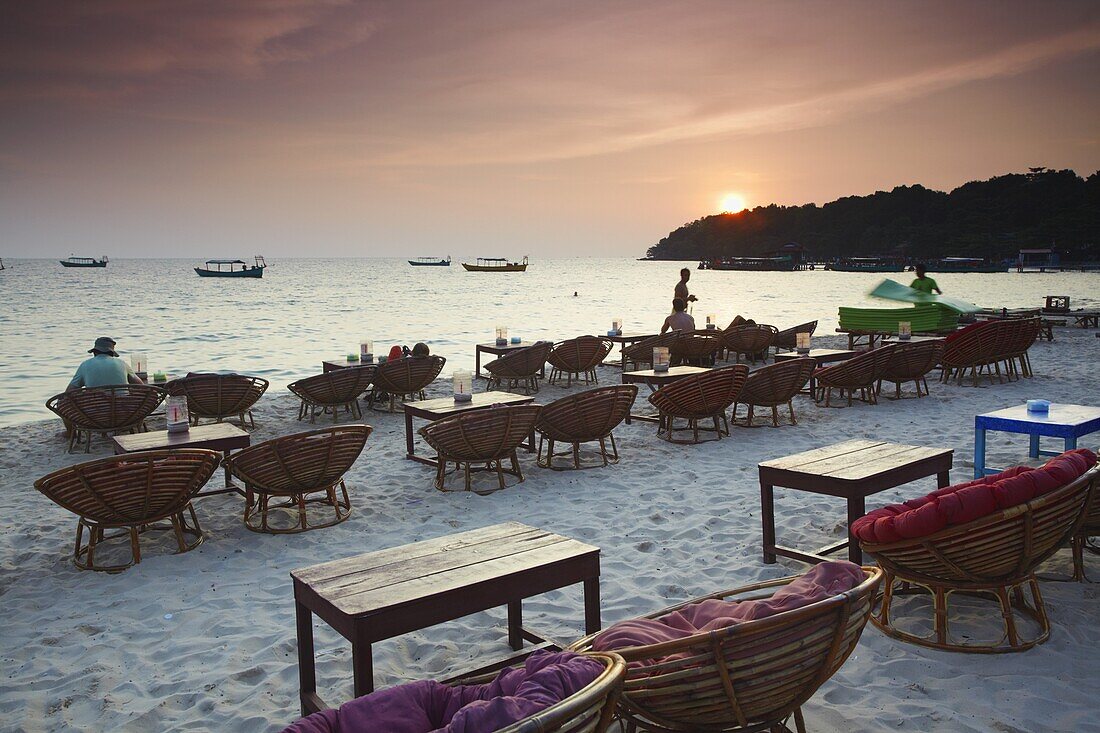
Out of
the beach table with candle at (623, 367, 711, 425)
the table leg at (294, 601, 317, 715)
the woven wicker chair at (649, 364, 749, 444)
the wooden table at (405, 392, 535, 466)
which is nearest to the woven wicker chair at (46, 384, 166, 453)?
the wooden table at (405, 392, 535, 466)

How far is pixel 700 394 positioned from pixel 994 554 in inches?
169

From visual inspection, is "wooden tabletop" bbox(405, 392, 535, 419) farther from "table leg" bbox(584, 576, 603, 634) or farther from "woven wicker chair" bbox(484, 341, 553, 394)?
"table leg" bbox(584, 576, 603, 634)

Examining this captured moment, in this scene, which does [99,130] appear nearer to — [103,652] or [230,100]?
[230,100]

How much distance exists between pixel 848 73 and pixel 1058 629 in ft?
62.8

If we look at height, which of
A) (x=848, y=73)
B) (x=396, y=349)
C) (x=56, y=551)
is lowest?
(x=56, y=551)

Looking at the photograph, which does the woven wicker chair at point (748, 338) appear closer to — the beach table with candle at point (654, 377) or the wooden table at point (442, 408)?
the beach table with candle at point (654, 377)

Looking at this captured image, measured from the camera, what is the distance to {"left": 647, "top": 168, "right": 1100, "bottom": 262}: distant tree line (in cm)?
7088

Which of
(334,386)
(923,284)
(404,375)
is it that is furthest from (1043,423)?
(923,284)

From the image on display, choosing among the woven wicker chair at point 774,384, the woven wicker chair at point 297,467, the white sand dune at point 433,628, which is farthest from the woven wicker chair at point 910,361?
the woven wicker chair at point 297,467

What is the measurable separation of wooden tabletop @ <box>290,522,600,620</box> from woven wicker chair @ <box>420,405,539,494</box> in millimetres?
2765

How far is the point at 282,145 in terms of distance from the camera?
4109cm

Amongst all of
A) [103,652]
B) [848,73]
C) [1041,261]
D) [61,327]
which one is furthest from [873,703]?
[1041,261]

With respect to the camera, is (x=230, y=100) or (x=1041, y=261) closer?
(x=230, y=100)

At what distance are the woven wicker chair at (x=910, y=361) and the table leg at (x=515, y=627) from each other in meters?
7.08
